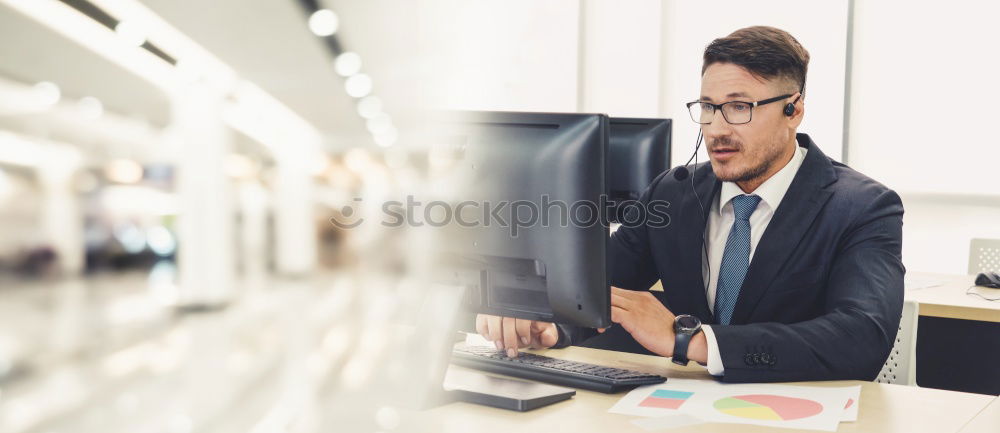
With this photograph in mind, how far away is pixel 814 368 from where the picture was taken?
1122 millimetres

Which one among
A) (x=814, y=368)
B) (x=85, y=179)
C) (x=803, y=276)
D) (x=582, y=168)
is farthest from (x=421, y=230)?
(x=803, y=276)

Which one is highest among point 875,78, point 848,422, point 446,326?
point 875,78

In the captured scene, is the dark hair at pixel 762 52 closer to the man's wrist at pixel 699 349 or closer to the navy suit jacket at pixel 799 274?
the navy suit jacket at pixel 799 274

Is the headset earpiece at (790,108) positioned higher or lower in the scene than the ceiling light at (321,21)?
lower

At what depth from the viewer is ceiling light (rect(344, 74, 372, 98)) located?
4.46 ft

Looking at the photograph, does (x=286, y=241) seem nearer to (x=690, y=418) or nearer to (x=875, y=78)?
(x=690, y=418)

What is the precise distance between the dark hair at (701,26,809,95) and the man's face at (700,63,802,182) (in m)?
0.01

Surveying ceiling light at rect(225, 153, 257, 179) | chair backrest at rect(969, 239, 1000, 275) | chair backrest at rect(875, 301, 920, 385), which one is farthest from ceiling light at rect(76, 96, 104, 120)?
chair backrest at rect(969, 239, 1000, 275)

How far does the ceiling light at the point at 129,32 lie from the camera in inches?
31.7

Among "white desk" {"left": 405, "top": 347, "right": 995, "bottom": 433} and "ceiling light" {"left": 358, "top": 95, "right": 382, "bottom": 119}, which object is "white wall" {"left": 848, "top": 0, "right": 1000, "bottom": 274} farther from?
"ceiling light" {"left": 358, "top": 95, "right": 382, "bottom": 119}

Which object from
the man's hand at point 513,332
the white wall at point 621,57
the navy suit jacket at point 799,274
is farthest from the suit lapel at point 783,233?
the white wall at point 621,57

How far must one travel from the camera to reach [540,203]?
1.03 meters

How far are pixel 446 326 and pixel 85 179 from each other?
60cm

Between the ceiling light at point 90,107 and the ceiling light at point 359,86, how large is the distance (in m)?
0.49
